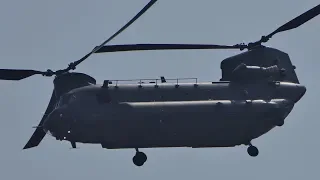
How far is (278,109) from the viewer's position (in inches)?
1871

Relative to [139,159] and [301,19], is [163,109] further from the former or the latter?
[301,19]

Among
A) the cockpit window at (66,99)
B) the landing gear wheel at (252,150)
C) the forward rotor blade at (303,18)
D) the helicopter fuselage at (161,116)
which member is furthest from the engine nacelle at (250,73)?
the cockpit window at (66,99)

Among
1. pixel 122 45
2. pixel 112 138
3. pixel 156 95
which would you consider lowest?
pixel 112 138

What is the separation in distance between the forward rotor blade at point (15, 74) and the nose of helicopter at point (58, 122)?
4168mm

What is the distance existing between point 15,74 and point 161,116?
11430mm

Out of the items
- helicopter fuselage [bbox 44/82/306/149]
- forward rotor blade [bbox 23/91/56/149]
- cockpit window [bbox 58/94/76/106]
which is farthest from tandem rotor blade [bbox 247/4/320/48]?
forward rotor blade [bbox 23/91/56/149]

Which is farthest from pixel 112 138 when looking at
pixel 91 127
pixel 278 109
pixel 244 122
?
pixel 278 109

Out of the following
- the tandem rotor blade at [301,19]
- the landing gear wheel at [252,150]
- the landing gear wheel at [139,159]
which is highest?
the tandem rotor blade at [301,19]

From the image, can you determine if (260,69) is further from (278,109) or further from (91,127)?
(91,127)

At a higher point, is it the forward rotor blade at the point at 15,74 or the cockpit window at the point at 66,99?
the forward rotor blade at the point at 15,74

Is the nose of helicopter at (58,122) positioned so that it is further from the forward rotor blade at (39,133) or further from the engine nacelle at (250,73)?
the engine nacelle at (250,73)

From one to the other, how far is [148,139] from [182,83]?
552 cm

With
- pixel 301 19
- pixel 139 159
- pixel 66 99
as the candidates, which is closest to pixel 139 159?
pixel 139 159

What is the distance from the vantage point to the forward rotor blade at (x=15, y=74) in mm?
46844
